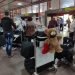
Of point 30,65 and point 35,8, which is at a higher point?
point 35,8

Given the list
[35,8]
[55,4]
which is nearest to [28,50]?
[55,4]

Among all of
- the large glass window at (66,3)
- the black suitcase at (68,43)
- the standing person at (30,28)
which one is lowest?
the black suitcase at (68,43)

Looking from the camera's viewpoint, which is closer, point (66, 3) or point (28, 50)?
point (28, 50)

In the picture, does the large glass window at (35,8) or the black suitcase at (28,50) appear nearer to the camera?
the black suitcase at (28,50)

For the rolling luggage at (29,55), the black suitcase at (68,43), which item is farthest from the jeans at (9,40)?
the black suitcase at (68,43)

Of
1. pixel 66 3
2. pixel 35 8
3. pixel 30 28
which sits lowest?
pixel 30 28

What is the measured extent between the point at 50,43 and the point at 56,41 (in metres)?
0.16

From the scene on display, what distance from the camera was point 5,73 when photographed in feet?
11.6

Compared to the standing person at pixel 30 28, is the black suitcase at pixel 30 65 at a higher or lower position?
lower

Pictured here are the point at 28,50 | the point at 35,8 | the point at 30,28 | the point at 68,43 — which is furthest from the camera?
the point at 35,8

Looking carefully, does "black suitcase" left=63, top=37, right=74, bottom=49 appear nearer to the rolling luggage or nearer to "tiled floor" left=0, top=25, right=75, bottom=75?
"tiled floor" left=0, top=25, right=75, bottom=75

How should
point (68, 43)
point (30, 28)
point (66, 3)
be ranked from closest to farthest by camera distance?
point (68, 43) < point (30, 28) < point (66, 3)

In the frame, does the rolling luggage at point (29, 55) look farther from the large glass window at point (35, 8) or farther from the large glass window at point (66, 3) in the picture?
the large glass window at point (35, 8)

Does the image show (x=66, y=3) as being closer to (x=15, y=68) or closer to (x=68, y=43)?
(x=68, y=43)
